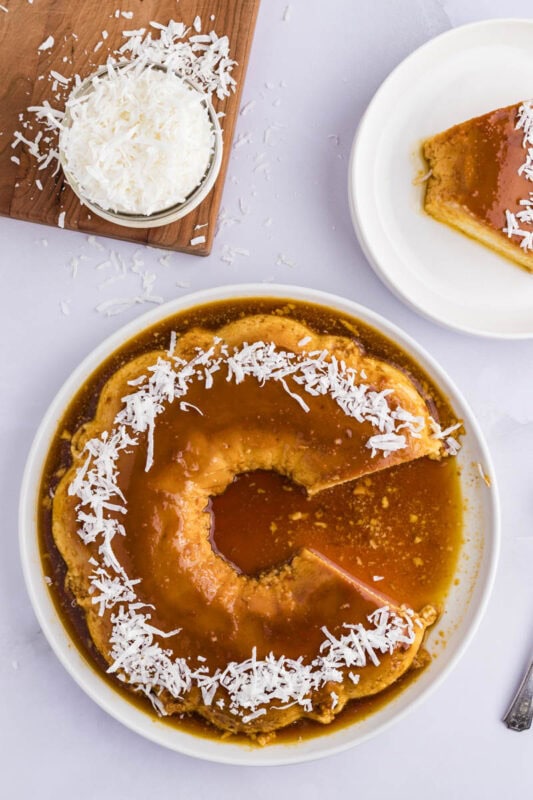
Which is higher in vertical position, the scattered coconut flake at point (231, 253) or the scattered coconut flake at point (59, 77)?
the scattered coconut flake at point (59, 77)

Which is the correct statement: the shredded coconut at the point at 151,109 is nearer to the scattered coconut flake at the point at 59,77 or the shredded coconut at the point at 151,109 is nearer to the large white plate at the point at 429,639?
the scattered coconut flake at the point at 59,77

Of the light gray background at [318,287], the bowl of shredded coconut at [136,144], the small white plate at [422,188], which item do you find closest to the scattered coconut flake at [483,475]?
the light gray background at [318,287]

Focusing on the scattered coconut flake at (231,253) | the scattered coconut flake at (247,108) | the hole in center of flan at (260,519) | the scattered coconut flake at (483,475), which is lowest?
the hole in center of flan at (260,519)

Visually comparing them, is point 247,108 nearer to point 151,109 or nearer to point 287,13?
point 287,13

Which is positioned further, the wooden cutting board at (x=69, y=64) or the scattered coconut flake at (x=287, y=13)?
the scattered coconut flake at (x=287, y=13)

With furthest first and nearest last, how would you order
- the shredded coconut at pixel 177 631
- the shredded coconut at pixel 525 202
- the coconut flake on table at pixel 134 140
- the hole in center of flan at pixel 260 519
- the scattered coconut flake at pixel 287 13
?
the scattered coconut flake at pixel 287 13
the hole in center of flan at pixel 260 519
the shredded coconut at pixel 525 202
the shredded coconut at pixel 177 631
the coconut flake on table at pixel 134 140

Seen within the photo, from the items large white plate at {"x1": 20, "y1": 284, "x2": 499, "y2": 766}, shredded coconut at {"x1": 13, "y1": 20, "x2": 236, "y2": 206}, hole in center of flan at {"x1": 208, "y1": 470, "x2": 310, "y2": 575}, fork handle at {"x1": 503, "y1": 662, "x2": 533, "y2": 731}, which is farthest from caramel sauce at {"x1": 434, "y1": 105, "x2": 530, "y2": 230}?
fork handle at {"x1": 503, "y1": 662, "x2": 533, "y2": 731}
